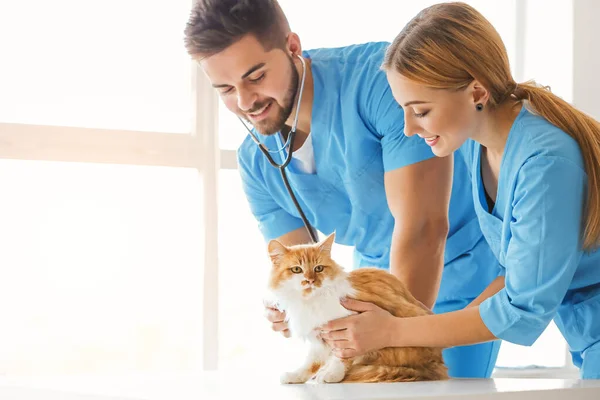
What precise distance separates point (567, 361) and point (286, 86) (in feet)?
7.27

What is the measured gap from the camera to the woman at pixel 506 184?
1.08 m

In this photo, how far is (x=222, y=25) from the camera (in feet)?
4.69

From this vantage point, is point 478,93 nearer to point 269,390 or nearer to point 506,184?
point 506,184

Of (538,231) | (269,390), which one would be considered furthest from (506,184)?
(269,390)

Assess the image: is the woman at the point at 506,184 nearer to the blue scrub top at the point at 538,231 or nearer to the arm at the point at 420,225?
the blue scrub top at the point at 538,231

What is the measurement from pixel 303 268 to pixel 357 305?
0.11 metres

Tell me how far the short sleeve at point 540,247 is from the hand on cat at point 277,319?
37 cm

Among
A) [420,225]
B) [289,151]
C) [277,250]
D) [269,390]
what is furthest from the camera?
[289,151]

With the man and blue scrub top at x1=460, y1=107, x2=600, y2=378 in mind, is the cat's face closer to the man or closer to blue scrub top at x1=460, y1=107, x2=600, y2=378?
the man

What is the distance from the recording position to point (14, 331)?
2.52 m

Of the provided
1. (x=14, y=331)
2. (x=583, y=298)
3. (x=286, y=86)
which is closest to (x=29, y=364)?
(x=14, y=331)

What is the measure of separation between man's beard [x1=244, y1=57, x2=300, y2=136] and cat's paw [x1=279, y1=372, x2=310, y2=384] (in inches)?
23.2

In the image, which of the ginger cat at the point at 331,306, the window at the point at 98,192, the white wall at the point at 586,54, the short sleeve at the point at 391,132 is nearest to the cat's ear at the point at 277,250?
the ginger cat at the point at 331,306

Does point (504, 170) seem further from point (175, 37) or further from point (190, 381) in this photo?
point (175, 37)
